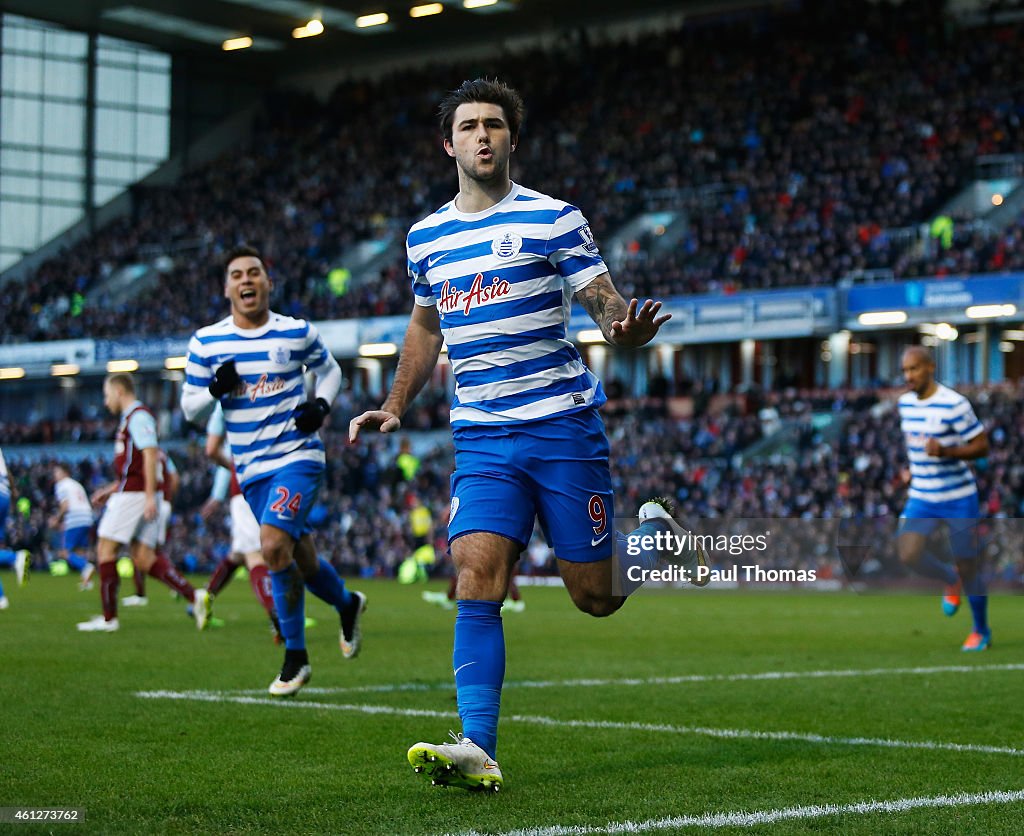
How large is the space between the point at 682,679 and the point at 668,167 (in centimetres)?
3458

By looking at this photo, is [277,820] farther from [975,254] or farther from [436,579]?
[975,254]

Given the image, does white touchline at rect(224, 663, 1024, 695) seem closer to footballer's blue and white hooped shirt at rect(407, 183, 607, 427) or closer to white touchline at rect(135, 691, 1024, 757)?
white touchline at rect(135, 691, 1024, 757)

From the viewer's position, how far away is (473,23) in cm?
5147

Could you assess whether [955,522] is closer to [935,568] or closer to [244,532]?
[935,568]

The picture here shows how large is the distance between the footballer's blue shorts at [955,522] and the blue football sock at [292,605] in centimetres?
525

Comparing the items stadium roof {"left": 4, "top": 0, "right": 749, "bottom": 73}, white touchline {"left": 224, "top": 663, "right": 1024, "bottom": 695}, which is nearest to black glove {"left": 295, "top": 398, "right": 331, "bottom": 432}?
white touchline {"left": 224, "top": 663, "right": 1024, "bottom": 695}

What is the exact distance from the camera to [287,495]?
8414 mm

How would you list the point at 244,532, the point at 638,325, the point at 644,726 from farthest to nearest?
the point at 244,532 → the point at 644,726 → the point at 638,325

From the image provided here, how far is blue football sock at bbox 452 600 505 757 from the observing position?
503 centimetres

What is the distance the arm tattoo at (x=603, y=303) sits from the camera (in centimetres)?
523

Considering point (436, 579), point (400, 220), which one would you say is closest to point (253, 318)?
point (436, 579)

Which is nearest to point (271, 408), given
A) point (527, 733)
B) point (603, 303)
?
point (527, 733)

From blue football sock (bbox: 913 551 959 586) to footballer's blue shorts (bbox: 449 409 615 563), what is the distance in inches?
273

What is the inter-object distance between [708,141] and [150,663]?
34860 mm
